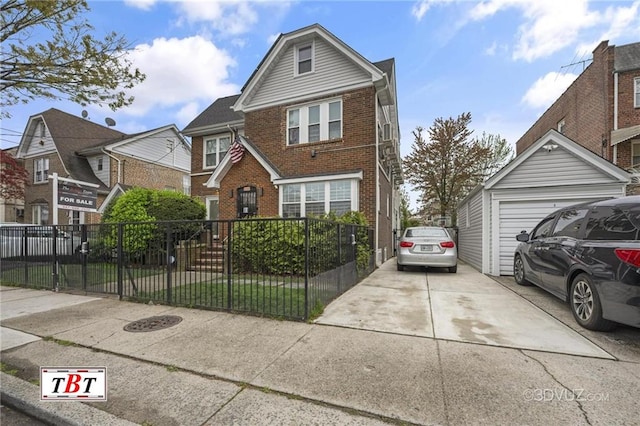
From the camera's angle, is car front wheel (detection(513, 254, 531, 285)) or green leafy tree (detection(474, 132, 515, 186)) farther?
green leafy tree (detection(474, 132, 515, 186))

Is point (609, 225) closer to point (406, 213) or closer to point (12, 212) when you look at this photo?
point (406, 213)

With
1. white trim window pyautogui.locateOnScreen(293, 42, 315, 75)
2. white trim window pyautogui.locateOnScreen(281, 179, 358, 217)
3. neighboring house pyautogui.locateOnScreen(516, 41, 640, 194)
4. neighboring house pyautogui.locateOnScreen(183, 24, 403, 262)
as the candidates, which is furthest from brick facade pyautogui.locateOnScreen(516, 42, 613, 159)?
white trim window pyautogui.locateOnScreen(293, 42, 315, 75)

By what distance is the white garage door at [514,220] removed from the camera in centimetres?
812

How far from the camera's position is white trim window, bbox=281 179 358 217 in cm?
1023

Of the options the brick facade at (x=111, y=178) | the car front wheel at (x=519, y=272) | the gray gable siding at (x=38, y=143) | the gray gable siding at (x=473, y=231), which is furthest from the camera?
the gray gable siding at (x=38, y=143)

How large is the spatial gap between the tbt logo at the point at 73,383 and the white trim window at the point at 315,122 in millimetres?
9606

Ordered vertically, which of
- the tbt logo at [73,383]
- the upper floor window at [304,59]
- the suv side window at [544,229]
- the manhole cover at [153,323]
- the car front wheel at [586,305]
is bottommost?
the manhole cover at [153,323]

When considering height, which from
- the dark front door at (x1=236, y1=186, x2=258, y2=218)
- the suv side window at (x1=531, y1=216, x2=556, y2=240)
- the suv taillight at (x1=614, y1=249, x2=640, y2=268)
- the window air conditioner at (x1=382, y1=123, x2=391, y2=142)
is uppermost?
the window air conditioner at (x1=382, y1=123, x2=391, y2=142)

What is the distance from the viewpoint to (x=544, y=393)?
251 centimetres

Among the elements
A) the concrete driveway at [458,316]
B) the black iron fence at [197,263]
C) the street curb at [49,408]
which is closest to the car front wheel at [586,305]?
the concrete driveway at [458,316]

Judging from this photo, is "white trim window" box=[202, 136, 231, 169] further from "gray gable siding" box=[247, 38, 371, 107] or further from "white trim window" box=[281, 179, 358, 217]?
"white trim window" box=[281, 179, 358, 217]

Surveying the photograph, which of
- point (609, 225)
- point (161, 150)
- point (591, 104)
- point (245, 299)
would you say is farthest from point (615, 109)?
point (161, 150)

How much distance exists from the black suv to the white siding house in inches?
120

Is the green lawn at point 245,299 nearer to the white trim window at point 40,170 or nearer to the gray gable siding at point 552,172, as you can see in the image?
the gray gable siding at point 552,172
